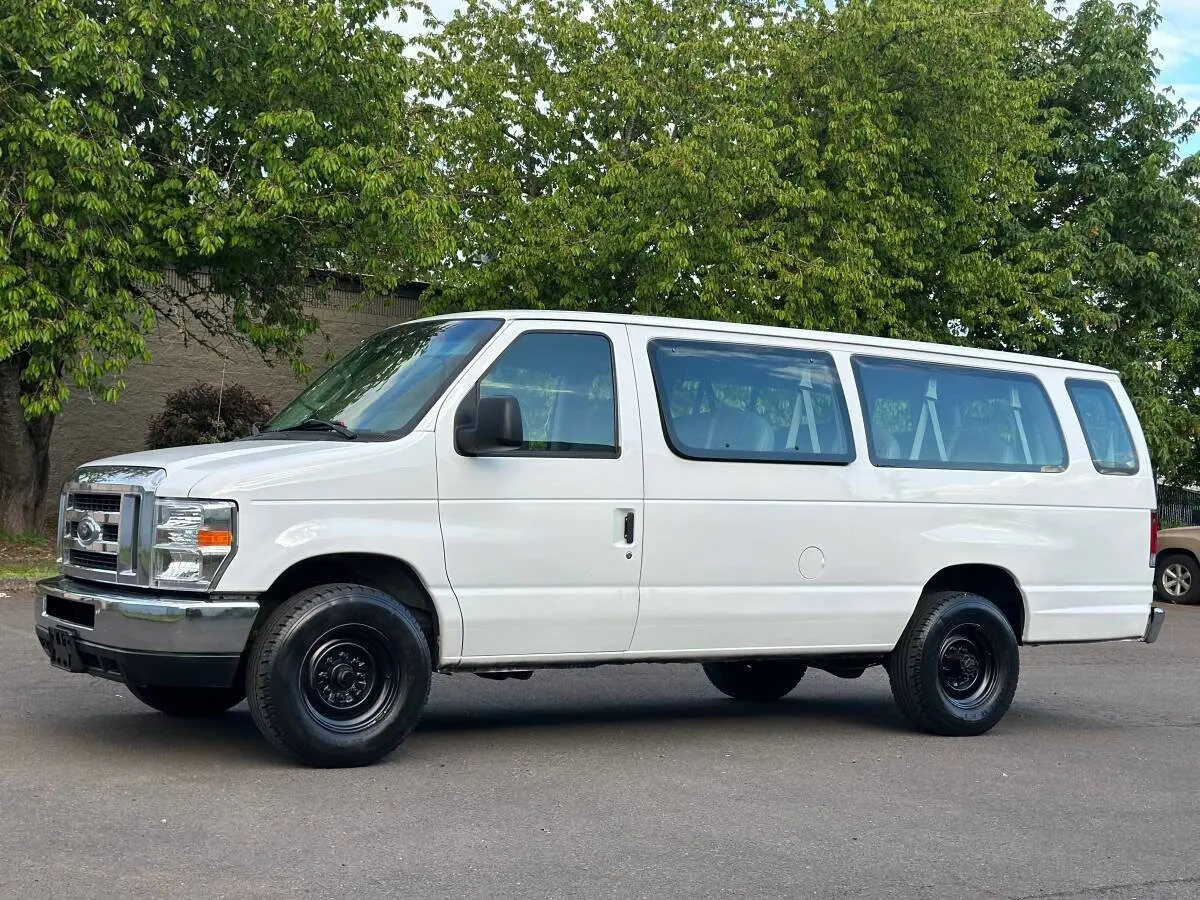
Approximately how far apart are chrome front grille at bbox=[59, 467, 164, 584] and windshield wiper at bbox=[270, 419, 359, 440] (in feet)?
3.03

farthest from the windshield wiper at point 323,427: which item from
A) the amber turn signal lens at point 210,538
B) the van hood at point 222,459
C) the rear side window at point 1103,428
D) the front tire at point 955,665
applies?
the rear side window at point 1103,428

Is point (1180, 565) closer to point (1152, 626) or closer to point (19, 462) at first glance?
point (1152, 626)

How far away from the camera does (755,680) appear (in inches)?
411

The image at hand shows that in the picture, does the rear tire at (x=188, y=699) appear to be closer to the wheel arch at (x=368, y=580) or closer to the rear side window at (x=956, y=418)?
the wheel arch at (x=368, y=580)

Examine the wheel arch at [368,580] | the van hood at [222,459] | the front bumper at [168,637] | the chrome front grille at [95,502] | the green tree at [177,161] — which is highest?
the green tree at [177,161]

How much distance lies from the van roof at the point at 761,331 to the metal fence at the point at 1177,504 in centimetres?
2829

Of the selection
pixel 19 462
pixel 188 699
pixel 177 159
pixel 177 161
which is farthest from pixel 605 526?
pixel 19 462

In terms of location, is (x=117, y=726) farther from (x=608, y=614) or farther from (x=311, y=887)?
(x=311, y=887)

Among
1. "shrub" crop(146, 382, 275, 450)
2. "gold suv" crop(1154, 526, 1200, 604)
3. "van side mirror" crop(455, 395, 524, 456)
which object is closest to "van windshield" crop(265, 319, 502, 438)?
"van side mirror" crop(455, 395, 524, 456)

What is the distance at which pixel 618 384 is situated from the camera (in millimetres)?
8008

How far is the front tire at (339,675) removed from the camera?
274 inches

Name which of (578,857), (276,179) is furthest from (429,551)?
(276,179)

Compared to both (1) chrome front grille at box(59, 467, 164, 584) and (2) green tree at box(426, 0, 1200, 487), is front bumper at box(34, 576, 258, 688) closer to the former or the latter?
(1) chrome front grille at box(59, 467, 164, 584)

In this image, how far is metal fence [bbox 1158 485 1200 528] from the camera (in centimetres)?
3656
